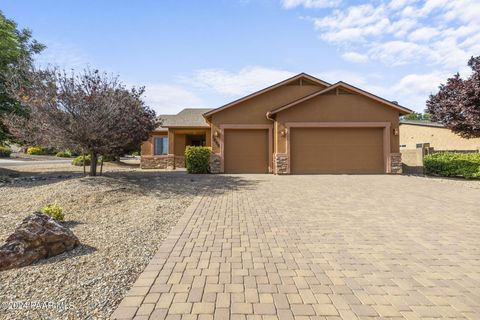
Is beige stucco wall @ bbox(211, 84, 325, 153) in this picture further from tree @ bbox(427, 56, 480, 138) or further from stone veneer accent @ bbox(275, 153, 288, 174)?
tree @ bbox(427, 56, 480, 138)

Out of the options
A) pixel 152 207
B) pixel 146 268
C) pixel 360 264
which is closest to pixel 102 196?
pixel 152 207

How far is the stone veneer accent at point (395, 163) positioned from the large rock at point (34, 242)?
15839mm

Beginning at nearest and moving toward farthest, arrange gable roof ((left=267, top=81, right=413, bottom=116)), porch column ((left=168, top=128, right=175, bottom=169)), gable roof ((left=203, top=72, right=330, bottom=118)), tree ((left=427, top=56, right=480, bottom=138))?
1. tree ((left=427, top=56, right=480, bottom=138))
2. gable roof ((left=267, top=81, right=413, bottom=116))
3. gable roof ((left=203, top=72, right=330, bottom=118))
4. porch column ((left=168, top=128, right=175, bottom=169))

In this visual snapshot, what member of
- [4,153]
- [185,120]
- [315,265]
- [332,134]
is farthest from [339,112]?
[4,153]

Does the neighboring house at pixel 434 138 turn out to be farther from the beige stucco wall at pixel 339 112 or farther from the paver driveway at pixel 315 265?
the paver driveway at pixel 315 265

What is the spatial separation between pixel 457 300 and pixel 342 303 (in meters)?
1.29

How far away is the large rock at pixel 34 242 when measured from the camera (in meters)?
3.87

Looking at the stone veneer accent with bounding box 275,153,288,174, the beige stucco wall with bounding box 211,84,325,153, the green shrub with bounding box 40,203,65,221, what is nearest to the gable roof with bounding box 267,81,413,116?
the beige stucco wall with bounding box 211,84,325,153

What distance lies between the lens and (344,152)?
1588cm

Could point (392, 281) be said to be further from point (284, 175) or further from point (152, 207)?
point (284, 175)

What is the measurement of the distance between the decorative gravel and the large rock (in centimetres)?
15

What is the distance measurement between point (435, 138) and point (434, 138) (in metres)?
0.11

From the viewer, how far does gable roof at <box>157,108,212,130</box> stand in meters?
21.0

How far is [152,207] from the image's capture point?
7.36 metres
